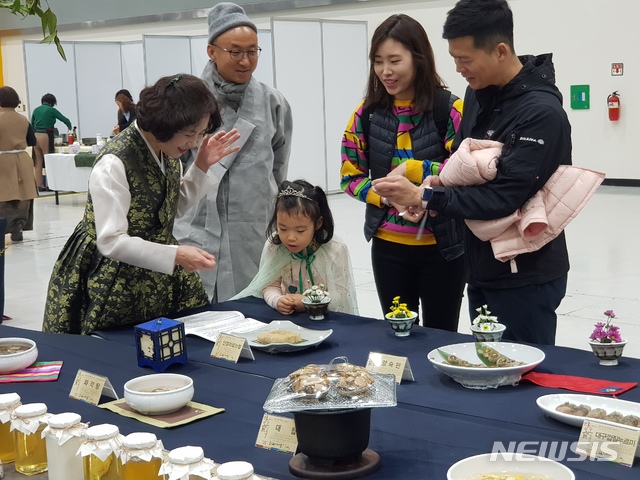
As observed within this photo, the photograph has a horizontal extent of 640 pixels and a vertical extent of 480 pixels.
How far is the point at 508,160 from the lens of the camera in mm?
2102

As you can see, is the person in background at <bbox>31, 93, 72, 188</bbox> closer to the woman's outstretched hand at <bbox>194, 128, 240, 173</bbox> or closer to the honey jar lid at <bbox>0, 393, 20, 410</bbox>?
the woman's outstretched hand at <bbox>194, 128, 240, 173</bbox>

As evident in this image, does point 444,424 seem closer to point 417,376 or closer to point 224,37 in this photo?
point 417,376

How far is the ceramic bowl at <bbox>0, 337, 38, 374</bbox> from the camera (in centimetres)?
204

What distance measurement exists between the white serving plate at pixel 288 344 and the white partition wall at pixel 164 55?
30.5 ft

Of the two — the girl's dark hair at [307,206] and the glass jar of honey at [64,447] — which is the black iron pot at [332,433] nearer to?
the glass jar of honey at [64,447]

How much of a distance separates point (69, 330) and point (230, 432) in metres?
1.02

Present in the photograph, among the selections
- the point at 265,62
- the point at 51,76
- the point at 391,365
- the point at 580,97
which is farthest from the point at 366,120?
the point at 51,76

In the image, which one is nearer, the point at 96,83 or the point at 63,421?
the point at 63,421

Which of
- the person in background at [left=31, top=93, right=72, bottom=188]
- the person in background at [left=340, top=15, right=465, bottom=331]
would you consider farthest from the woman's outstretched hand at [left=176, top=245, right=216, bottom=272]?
the person in background at [left=31, top=93, right=72, bottom=188]

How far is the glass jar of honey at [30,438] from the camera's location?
149 centimetres

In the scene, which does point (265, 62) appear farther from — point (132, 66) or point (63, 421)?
point (63, 421)

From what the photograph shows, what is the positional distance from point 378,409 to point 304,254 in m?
1.09

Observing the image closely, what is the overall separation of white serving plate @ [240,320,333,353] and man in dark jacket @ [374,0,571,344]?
42 centimetres
